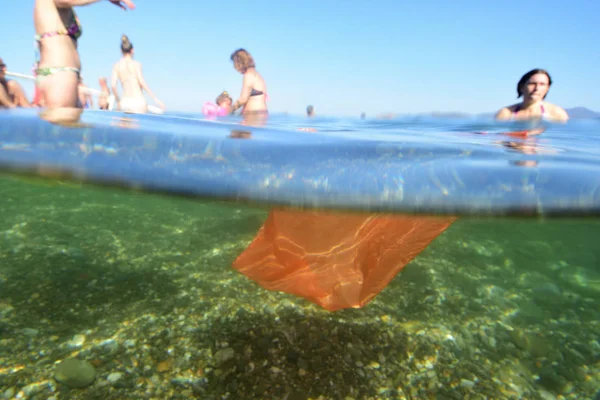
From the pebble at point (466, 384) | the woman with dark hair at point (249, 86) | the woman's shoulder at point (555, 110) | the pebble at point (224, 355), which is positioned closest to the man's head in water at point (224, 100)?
the woman with dark hair at point (249, 86)

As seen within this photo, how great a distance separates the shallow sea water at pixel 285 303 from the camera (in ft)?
9.27

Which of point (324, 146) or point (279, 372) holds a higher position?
point (324, 146)

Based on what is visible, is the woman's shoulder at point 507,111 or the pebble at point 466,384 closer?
the pebble at point 466,384

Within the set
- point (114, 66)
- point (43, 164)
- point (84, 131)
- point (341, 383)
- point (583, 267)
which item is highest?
point (114, 66)

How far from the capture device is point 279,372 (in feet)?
9.41

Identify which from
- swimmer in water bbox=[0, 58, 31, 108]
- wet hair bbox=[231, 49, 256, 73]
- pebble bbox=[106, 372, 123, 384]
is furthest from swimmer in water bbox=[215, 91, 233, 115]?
pebble bbox=[106, 372, 123, 384]

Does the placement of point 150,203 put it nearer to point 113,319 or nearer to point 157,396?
point 113,319

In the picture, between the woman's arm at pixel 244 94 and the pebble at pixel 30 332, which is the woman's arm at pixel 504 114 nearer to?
the woman's arm at pixel 244 94

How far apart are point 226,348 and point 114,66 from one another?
991 centimetres

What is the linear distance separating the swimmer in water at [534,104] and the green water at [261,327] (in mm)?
3755

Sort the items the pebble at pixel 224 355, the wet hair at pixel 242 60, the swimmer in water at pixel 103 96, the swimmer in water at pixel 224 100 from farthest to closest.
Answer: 1. the swimmer in water at pixel 103 96
2. the swimmer in water at pixel 224 100
3. the wet hair at pixel 242 60
4. the pebble at pixel 224 355

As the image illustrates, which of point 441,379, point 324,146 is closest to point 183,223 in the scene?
point 324,146

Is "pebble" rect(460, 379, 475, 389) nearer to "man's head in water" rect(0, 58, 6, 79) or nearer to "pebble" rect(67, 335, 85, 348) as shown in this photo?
"pebble" rect(67, 335, 85, 348)

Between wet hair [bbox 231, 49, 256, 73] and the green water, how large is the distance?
565 centimetres
